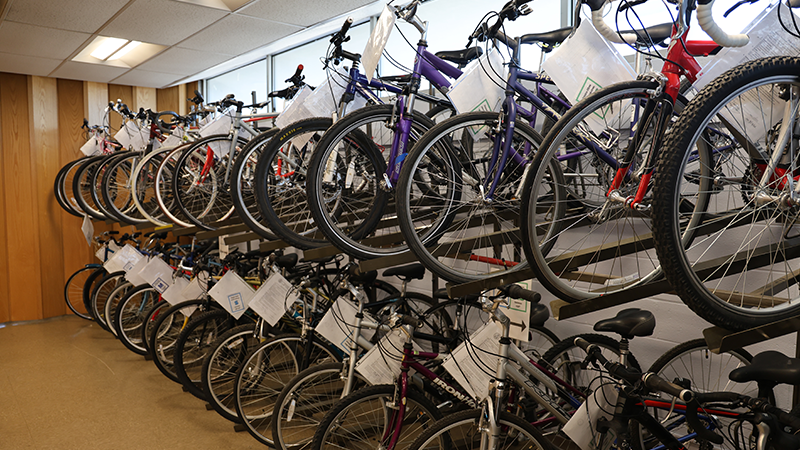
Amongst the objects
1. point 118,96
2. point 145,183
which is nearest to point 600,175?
point 145,183

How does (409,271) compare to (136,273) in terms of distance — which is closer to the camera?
(409,271)

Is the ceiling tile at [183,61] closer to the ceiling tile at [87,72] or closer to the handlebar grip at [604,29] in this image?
the ceiling tile at [87,72]

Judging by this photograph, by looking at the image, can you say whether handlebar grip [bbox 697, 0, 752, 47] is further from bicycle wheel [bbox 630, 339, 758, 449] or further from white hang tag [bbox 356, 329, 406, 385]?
white hang tag [bbox 356, 329, 406, 385]

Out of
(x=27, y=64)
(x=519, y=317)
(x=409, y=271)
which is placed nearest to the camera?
(x=519, y=317)

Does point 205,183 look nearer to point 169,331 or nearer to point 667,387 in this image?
point 169,331

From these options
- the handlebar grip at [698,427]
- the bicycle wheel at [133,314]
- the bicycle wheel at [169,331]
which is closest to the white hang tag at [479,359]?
the handlebar grip at [698,427]

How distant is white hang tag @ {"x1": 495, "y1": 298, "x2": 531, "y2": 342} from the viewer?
1.76 meters

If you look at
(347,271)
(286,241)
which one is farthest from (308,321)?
(286,241)

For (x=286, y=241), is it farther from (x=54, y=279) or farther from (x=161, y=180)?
(x=54, y=279)

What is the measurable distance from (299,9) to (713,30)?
291cm

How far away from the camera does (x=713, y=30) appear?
1.17 meters

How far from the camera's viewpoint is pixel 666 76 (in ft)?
4.54

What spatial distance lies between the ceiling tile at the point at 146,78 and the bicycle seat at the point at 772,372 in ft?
18.5

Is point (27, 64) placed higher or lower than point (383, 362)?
higher
